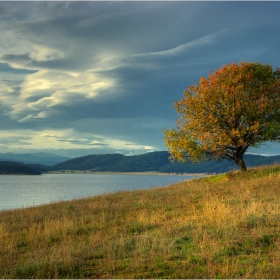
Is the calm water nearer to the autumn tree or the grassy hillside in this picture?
the autumn tree

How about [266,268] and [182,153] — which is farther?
[182,153]

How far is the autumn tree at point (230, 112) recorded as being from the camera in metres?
32.9

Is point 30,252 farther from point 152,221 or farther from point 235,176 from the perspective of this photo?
point 235,176

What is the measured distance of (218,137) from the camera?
3294cm

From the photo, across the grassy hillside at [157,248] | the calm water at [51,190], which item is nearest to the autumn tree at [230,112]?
the calm water at [51,190]

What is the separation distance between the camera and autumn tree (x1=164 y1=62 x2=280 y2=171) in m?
32.9

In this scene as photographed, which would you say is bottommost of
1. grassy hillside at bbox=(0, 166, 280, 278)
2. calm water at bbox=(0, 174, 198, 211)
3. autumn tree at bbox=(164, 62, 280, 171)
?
calm water at bbox=(0, 174, 198, 211)

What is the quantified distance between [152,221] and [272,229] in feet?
18.1

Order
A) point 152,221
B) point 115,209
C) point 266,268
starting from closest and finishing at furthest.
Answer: point 266,268, point 152,221, point 115,209

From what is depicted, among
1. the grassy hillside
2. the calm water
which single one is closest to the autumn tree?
the calm water

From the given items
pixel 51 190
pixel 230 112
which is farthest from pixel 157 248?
pixel 51 190

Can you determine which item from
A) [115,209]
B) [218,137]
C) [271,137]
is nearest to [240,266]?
[115,209]

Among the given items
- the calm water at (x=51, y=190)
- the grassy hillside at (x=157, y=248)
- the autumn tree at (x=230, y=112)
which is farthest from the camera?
the calm water at (x=51, y=190)

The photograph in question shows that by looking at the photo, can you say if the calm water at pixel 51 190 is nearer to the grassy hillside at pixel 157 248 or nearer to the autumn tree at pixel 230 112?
the autumn tree at pixel 230 112
